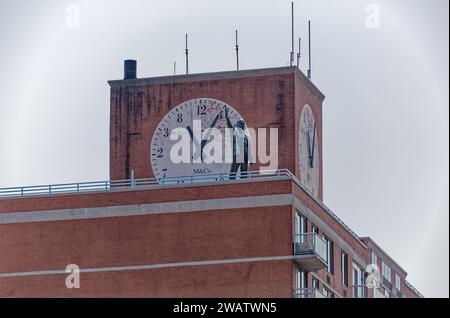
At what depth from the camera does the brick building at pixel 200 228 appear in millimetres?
126375

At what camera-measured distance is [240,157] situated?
13675 cm

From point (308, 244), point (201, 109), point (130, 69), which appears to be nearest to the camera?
point (308, 244)

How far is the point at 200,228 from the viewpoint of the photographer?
12762cm

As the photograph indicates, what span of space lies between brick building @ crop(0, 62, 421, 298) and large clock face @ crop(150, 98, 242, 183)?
73 mm

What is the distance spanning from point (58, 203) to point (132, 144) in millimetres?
10811

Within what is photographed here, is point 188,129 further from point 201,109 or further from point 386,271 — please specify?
point 386,271

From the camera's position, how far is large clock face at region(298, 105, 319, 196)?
138m

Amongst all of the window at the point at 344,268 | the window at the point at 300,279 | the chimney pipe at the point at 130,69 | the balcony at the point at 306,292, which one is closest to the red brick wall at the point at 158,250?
the balcony at the point at 306,292

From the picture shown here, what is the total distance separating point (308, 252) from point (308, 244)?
617mm

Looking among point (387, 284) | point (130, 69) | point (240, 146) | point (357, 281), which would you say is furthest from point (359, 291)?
point (387, 284)

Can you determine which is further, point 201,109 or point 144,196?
point 201,109

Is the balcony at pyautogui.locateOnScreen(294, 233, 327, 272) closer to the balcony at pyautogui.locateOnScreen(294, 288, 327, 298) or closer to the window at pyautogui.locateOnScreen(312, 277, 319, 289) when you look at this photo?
the window at pyautogui.locateOnScreen(312, 277, 319, 289)

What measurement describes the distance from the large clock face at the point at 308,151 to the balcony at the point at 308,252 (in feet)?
34.1
